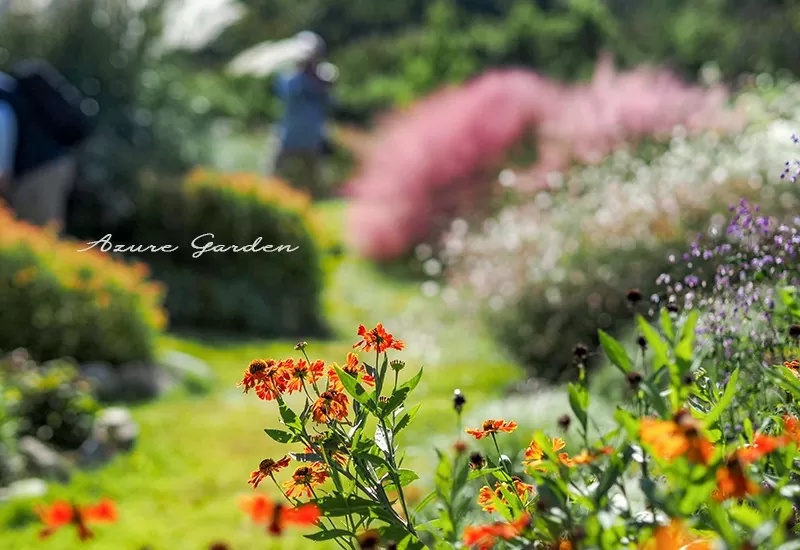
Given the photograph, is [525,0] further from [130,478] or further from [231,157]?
[130,478]

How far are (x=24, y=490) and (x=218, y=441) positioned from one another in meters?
1.45

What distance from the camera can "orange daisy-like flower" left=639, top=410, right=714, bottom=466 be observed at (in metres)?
1.27

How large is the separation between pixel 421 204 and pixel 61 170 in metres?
4.54

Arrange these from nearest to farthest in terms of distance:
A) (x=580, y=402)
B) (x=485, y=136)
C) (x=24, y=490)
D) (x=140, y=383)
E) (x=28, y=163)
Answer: (x=580, y=402) < (x=24, y=490) < (x=140, y=383) < (x=28, y=163) < (x=485, y=136)

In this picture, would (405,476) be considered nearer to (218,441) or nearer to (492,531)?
(492,531)

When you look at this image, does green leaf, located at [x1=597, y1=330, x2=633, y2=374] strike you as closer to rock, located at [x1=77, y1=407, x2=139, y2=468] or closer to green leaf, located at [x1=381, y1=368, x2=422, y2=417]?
green leaf, located at [x1=381, y1=368, x2=422, y2=417]

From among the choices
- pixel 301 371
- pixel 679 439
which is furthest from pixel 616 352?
pixel 301 371

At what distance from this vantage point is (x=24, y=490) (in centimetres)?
518

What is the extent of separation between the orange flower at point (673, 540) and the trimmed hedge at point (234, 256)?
8.74 m

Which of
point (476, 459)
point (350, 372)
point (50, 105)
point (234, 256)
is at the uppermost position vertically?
point (50, 105)

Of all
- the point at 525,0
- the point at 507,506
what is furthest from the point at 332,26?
the point at 507,506

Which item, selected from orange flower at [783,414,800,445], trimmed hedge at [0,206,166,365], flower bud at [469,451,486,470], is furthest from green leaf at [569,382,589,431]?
trimmed hedge at [0,206,166,365]

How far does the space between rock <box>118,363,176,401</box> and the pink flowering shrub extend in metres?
4.82

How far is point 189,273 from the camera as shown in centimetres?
1021
